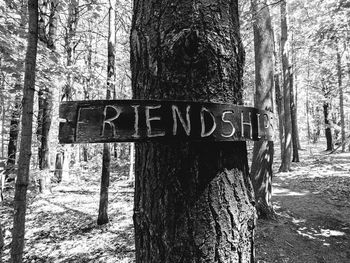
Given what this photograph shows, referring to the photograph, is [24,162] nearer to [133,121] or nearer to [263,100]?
[133,121]

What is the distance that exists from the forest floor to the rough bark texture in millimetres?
511

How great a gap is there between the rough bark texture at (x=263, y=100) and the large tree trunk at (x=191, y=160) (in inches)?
181

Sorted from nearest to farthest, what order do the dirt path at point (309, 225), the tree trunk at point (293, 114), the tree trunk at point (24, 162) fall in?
the tree trunk at point (24, 162) < the dirt path at point (309, 225) < the tree trunk at point (293, 114)

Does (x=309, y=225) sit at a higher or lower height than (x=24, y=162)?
lower

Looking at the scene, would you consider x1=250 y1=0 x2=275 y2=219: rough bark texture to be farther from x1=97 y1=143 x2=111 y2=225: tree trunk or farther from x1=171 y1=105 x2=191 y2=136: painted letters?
x1=171 y1=105 x2=191 y2=136: painted letters

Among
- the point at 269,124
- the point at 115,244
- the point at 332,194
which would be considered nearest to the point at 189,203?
the point at 269,124

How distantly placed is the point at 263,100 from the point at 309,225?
3.08 meters

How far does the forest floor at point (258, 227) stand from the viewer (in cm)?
450

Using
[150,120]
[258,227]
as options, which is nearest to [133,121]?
[150,120]

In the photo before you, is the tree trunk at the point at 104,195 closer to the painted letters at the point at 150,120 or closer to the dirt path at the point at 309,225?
the dirt path at the point at 309,225

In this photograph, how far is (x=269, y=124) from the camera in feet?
4.07

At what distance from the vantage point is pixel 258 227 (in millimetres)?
5137

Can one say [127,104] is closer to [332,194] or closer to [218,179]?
[218,179]

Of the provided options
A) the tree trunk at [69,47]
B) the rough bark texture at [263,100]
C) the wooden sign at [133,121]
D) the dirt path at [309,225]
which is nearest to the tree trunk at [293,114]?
the dirt path at [309,225]
